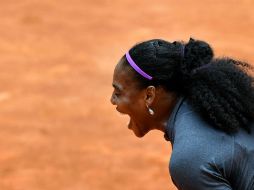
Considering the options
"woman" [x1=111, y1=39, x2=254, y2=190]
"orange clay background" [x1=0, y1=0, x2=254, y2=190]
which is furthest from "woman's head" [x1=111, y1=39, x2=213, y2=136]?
"orange clay background" [x1=0, y1=0, x2=254, y2=190]

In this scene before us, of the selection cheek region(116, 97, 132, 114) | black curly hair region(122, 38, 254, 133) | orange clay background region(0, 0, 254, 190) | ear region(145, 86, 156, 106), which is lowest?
orange clay background region(0, 0, 254, 190)

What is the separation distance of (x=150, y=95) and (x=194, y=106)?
0.65 feet

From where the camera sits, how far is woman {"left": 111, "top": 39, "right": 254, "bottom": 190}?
2730 millimetres

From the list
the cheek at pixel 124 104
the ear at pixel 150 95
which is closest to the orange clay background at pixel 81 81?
the cheek at pixel 124 104

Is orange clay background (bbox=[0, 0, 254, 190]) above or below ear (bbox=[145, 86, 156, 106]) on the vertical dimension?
below

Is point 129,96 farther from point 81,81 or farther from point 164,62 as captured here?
point 81,81

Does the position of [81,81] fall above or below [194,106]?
below

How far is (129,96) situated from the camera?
300 centimetres

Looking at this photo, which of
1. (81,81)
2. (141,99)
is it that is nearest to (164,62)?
(141,99)

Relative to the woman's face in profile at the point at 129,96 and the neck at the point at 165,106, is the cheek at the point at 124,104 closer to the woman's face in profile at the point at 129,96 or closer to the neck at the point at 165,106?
the woman's face in profile at the point at 129,96

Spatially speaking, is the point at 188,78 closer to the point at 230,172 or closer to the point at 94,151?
the point at 230,172

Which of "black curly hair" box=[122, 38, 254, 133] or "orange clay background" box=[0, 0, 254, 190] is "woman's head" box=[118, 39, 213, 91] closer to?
"black curly hair" box=[122, 38, 254, 133]

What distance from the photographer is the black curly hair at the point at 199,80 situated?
2.88m

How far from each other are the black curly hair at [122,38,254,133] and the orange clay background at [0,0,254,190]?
2587mm
